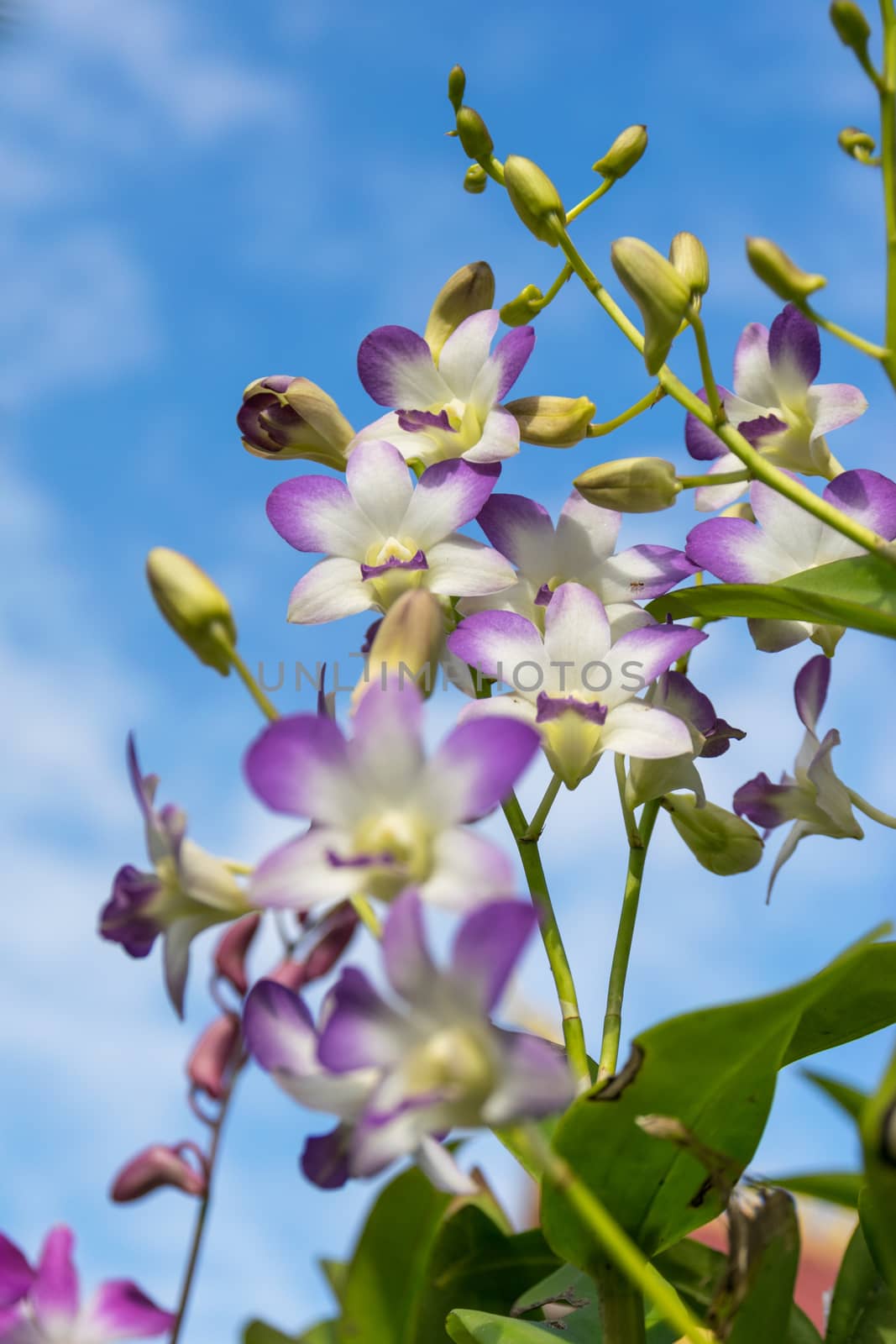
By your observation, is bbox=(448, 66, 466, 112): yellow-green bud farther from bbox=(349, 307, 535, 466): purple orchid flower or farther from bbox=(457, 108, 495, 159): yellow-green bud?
bbox=(349, 307, 535, 466): purple orchid flower

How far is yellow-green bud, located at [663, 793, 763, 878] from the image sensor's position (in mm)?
616

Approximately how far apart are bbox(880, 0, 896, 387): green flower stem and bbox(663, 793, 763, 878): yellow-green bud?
218 millimetres

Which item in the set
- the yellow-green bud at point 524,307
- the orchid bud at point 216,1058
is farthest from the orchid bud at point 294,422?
the orchid bud at point 216,1058

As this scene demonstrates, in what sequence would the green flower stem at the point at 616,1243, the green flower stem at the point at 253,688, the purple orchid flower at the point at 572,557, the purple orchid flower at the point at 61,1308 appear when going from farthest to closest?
the purple orchid flower at the point at 572,557 < the purple orchid flower at the point at 61,1308 < the green flower stem at the point at 253,688 < the green flower stem at the point at 616,1243

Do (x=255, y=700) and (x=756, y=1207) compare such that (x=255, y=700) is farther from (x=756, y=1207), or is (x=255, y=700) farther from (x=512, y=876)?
(x=756, y=1207)

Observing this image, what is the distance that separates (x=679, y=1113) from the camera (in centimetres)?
49

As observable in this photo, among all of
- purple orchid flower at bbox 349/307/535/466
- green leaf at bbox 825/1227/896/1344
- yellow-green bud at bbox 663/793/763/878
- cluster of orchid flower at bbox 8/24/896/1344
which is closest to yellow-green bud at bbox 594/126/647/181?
cluster of orchid flower at bbox 8/24/896/1344

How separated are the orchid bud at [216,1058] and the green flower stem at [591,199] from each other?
1.39 feet

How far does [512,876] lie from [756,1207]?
229 millimetres

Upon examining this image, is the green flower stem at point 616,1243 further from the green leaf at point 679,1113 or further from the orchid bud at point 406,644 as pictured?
the orchid bud at point 406,644

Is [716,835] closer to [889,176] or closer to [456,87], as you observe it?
[889,176]

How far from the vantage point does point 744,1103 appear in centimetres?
50

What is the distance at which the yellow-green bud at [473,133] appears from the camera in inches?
26.5

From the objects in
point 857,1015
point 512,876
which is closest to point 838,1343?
point 857,1015
